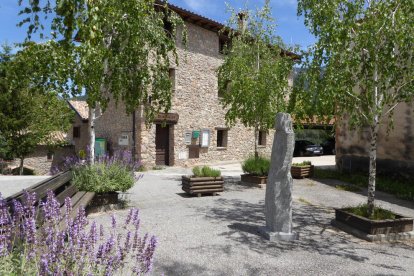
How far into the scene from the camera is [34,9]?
3.82m

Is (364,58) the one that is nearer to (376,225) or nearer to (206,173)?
(376,225)

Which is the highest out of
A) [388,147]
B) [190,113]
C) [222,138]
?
[190,113]

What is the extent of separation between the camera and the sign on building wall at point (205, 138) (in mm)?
19172

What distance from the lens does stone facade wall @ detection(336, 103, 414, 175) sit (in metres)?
12.7

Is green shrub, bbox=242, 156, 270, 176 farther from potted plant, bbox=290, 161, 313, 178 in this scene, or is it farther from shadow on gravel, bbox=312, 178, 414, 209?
shadow on gravel, bbox=312, 178, 414, 209

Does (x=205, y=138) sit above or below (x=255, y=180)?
above

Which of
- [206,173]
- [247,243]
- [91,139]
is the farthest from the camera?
[206,173]

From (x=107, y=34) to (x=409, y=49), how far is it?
263 inches

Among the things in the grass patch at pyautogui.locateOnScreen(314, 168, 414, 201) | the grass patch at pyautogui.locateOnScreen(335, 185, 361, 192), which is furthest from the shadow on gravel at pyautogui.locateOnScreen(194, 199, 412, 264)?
the grass patch at pyautogui.locateOnScreen(314, 168, 414, 201)

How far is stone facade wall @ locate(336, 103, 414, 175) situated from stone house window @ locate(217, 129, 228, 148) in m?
7.22

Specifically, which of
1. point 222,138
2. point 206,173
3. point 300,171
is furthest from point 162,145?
point 206,173

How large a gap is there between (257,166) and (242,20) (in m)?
6.18

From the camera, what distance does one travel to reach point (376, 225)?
20.0ft

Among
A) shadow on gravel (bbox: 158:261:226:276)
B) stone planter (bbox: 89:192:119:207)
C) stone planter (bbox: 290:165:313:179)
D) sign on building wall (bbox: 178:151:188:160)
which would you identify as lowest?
shadow on gravel (bbox: 158:261:226:276)
